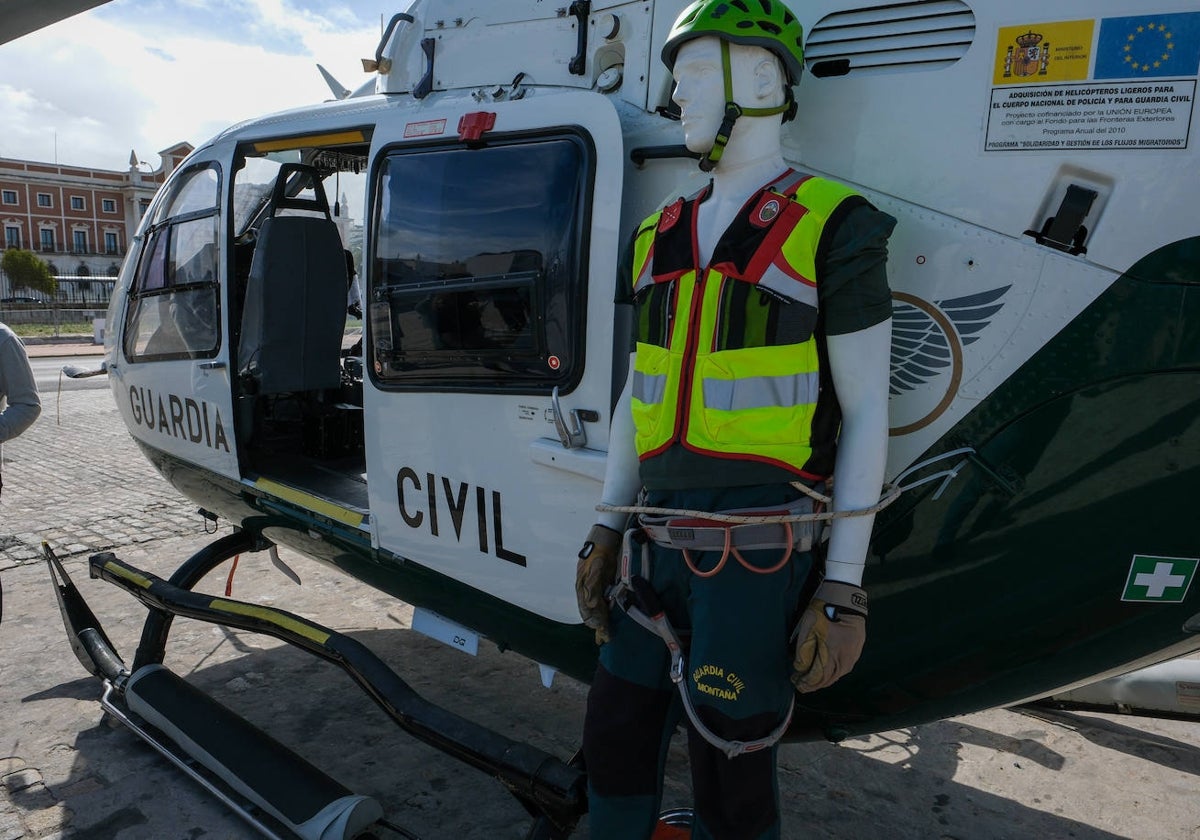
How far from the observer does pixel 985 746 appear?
3.46m

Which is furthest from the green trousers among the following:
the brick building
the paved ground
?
the brick building

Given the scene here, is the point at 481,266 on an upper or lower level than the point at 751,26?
lower

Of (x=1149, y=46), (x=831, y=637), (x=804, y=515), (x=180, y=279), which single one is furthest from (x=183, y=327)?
(x=1149, y=46)

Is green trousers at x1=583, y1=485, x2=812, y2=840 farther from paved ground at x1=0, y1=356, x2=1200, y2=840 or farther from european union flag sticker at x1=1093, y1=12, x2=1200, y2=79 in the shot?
paved ground at x1=0, y1=356, x2=1200, y2=840

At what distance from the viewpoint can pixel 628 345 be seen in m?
2.29

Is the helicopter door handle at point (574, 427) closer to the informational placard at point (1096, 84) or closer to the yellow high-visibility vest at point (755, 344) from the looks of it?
the yellow high-visibility vest at point (755, 344)

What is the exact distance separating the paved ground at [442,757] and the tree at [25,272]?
5286 centimetres

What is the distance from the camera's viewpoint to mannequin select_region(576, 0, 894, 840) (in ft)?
5.38

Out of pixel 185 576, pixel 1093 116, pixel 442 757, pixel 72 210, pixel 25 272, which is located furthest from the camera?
pixel 72 210

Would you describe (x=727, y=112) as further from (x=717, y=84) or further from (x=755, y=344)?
(x=755, y=344)

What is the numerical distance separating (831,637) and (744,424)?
0.43 m

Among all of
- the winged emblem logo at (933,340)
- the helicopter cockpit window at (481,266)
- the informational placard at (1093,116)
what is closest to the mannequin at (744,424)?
the winged emblem logo at (933,340)

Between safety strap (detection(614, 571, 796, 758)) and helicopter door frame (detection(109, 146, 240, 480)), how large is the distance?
2.46 meters

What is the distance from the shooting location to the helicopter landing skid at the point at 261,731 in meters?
2.38
